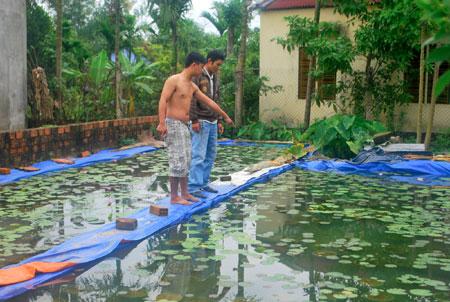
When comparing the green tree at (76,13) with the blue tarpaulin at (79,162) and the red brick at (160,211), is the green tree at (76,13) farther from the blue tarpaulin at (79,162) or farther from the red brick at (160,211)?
the red brick at (160,211)

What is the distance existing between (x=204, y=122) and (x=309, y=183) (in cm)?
200

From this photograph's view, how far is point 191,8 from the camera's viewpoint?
1583cm

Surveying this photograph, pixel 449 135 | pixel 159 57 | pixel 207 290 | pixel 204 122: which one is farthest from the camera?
pixel 159 57

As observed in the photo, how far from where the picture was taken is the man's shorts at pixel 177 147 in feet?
19.6

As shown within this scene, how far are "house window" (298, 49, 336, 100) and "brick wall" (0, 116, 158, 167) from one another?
13.6ft

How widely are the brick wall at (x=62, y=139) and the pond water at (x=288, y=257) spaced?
233 centimetres

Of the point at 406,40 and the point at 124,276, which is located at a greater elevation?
the point at 406,40

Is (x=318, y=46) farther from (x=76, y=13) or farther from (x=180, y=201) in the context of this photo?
(x=76, y=13)

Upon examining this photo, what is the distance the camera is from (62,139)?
954cm

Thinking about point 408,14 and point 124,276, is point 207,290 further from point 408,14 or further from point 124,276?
point 408,14

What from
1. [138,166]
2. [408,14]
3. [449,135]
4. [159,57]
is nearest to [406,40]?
[408,14]

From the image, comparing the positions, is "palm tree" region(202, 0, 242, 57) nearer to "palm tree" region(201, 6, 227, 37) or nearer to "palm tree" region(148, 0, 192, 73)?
"palm tree" region(201, 6, 227, 37)

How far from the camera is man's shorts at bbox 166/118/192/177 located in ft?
19.6

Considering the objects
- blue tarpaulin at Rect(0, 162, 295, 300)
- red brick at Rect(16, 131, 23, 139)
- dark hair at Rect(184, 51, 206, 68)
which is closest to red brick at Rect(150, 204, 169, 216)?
blue tarpaulin at Rect(0, 162, 295, 300)
